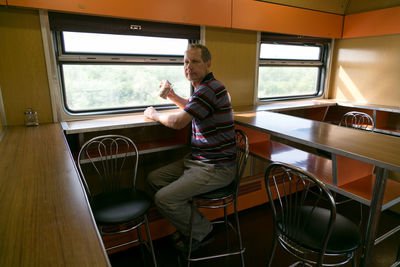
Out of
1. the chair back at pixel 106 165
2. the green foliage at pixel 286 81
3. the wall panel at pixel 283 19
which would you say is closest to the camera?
the chair back at pixel 106 165

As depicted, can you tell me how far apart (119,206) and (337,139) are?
1462 millimetres

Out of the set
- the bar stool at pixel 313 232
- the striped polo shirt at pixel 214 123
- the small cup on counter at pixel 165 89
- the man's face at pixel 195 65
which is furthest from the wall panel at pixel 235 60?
the bar stool at pixel 313 232

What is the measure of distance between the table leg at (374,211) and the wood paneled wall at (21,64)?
2.35 meters

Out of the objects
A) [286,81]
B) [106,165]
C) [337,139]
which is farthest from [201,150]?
[286,81]

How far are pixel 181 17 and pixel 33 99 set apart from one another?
1.43m

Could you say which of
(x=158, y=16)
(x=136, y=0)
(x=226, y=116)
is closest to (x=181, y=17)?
(x=158, y=16)

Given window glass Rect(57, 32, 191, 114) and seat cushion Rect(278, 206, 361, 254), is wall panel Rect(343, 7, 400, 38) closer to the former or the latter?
window glass Rect(57, 32, 191, 114)

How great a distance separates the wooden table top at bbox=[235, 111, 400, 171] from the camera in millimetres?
1325

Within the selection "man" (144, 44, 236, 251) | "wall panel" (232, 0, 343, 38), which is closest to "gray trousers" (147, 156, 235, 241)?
"man" (144, 44, 236, 251)

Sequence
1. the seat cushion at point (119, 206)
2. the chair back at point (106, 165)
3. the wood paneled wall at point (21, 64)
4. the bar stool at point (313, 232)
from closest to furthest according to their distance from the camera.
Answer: the bar stool at point (313, 232)
the seat cushion at point (119, 206)
the wood paneled wall at point (21, 64)
the chair back at point (106, 165)

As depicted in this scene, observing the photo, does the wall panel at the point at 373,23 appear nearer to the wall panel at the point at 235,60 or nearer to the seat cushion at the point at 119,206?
the wall panel at the point at 235,60

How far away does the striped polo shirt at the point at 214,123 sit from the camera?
69.9 inches

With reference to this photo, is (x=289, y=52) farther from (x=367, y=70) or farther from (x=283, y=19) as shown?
(x=367, y=70)

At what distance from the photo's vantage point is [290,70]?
3605 millimetres
